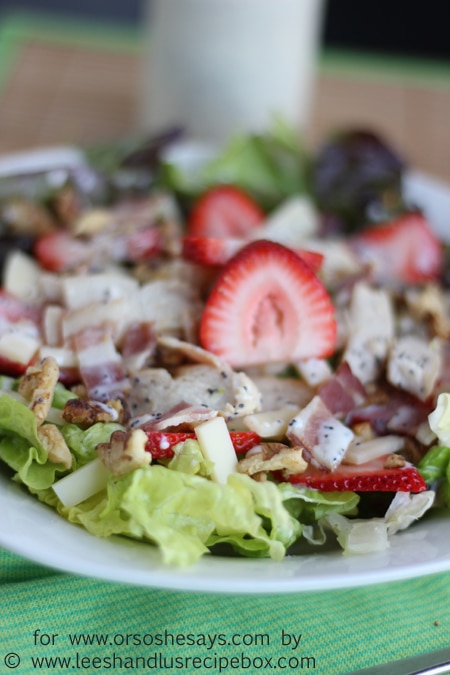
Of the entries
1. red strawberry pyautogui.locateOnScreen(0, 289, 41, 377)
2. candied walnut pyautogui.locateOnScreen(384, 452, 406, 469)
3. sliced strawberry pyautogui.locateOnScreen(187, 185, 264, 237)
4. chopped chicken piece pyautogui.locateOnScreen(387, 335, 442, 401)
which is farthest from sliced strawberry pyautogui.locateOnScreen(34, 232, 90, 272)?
candied walnut pyautogui.locateOnScreen(384, 452, 406, 469)

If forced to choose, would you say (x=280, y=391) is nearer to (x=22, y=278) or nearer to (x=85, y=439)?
(x=85, y=439)

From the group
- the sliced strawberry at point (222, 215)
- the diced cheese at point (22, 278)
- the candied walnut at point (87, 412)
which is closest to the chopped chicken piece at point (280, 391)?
the candied walnut at point (87, 412)

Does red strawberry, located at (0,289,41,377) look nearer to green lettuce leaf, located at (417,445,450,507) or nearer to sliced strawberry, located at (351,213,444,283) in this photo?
green lettuce leaf, located at (417,445,450,507)

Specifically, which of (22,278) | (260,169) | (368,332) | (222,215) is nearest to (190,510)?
(368,332)

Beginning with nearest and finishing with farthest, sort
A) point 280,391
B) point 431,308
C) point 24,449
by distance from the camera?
point 24,449 → point 280,391 → point 431,308

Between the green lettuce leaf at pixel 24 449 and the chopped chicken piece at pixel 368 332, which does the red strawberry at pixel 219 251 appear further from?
the green lettuce leaf at pixel 24 449

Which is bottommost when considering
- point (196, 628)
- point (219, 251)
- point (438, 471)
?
point (196, 628)

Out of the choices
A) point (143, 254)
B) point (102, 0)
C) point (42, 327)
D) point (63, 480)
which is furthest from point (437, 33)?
point (63, 480)

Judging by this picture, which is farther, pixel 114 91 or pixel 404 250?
pixel 114 91

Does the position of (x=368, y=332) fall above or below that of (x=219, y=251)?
below
